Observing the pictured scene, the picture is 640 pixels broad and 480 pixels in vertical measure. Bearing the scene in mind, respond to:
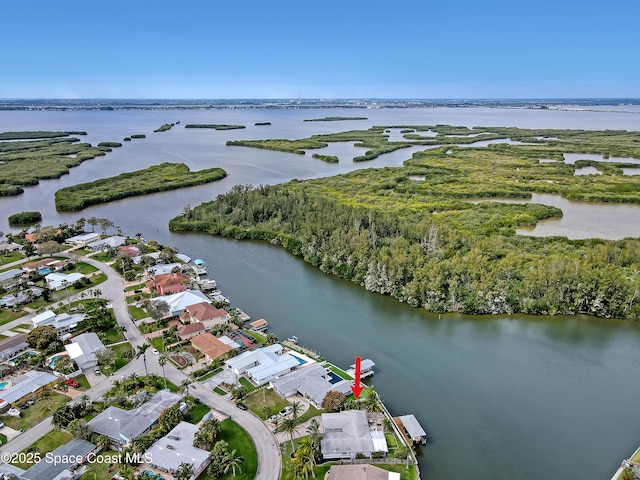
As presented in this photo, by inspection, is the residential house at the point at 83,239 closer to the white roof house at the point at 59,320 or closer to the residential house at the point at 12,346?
the white roof house at the point at 59,320

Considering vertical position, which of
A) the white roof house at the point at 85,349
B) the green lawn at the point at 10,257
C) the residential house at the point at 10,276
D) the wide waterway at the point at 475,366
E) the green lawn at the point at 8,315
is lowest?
the wide waterway at the point at 475,366

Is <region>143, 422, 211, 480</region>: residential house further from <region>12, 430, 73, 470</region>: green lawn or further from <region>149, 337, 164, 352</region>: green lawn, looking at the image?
<region>149, 337, 164, 352</region>: green lawn

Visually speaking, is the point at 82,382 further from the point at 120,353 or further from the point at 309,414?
the point at 309,414

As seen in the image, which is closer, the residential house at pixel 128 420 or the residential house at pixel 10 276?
the residential house at pixel 128 420

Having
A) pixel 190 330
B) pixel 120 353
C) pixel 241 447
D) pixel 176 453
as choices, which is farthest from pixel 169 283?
pixel 241 447

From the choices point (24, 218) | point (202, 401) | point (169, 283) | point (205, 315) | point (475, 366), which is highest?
point (24, 218)

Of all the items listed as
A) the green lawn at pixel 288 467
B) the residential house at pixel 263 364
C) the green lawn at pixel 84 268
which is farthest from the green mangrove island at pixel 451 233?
the green lawn at pixel 288 467

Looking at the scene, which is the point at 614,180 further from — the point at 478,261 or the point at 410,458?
the point at 410,458

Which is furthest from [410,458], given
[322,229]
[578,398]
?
[322,229]
